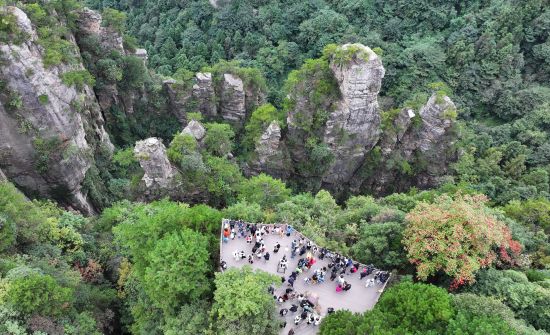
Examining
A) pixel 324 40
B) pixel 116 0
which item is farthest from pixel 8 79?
pixel 116 0

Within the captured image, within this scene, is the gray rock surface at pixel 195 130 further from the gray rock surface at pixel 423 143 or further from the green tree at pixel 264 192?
the gray rock surface at pixel 423 143

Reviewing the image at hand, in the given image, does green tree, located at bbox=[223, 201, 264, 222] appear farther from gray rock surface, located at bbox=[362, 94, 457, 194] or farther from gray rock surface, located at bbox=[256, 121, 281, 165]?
gray rock surface, located at bbox=[362, 94, 457, 194]

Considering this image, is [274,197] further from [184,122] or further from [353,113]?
[184,122]

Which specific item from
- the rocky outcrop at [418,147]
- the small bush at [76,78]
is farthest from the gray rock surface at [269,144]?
the small bush at [76,78]

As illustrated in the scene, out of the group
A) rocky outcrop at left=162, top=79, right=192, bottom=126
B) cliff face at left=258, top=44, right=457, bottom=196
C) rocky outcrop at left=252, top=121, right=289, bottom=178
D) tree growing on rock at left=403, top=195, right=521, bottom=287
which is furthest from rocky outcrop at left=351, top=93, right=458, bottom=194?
rocky outcrop at left=162, top=79, right=192, bottom=126

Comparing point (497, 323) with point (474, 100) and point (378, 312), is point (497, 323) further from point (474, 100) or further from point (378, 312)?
point (474, 100)

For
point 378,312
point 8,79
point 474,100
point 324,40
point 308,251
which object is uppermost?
point 8,79

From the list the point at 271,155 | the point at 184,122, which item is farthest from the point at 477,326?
the point at 184,122
